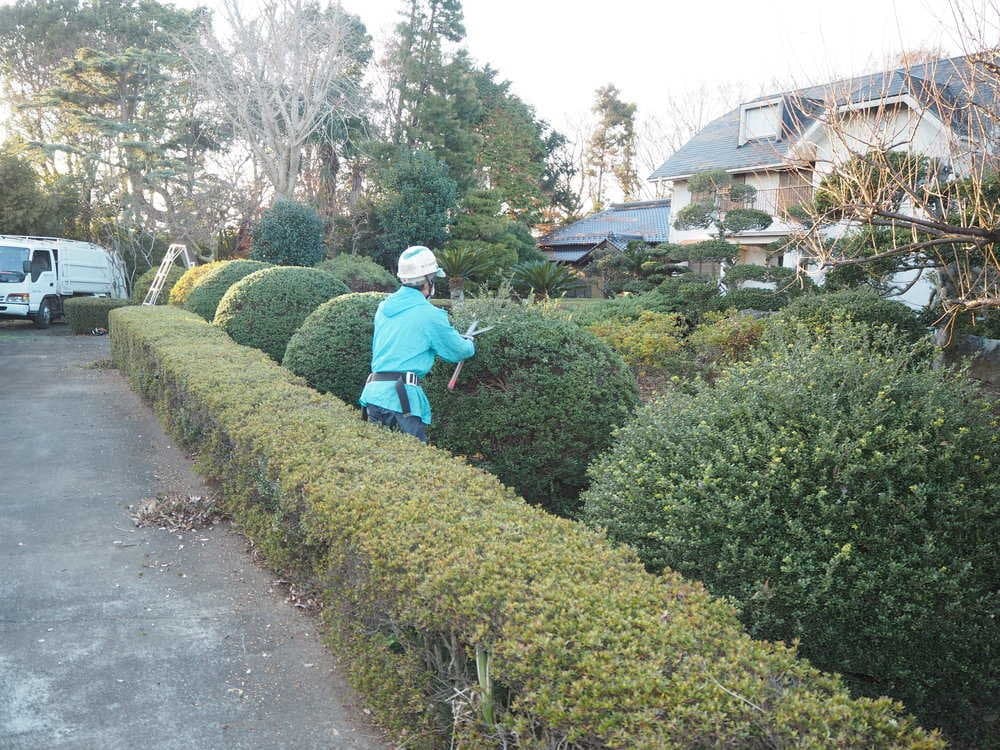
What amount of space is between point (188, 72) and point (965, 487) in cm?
3101

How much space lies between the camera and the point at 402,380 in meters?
5.11

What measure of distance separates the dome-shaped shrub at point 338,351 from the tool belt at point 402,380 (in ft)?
7.64

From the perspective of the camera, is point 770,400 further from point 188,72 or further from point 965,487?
point 188,72

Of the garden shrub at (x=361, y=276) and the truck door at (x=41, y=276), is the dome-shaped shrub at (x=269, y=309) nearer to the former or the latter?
the garden shrub at (x=361, y=276)

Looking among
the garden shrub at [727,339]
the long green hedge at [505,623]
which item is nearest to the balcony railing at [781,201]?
the garden shrub at [727,339]

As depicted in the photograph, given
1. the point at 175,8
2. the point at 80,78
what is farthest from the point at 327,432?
the point at 175,8

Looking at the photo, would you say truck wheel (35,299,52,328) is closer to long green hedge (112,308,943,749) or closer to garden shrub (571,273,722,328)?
garden shrub (571,273,722,328)

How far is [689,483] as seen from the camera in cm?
324

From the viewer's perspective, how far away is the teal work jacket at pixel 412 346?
5.06m

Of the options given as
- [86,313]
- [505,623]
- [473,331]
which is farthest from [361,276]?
[505,623]

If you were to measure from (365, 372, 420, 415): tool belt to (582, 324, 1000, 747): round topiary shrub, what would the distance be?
2017 mm

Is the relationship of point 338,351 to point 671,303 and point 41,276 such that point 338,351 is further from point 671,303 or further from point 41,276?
point 41,276

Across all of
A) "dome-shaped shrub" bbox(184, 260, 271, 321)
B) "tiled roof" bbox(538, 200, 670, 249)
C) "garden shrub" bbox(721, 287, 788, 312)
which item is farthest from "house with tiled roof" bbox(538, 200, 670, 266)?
"garden shrub" bbox(721, 287, 788, 312)

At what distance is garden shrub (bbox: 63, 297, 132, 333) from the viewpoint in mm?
Result: 20094
